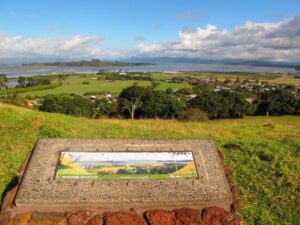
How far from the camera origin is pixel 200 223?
206 inches

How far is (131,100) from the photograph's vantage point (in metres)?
41.4

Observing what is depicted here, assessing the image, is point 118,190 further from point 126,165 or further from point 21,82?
point 21,82

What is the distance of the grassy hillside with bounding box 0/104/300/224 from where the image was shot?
6238mm

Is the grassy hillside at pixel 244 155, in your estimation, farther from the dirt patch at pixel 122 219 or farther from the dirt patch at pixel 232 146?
the dirt patch at pixel 122 219

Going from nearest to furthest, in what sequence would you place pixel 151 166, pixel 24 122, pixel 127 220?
pixel 127 220, pixel 151 166, pixel 24 122

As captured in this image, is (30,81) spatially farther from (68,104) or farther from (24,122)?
(24,122)

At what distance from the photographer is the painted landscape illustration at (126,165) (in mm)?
5891

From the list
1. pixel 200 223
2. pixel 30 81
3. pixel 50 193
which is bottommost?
pixel 30 81

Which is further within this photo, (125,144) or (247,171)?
(247,171)

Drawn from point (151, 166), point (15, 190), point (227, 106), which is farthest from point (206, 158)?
point (227, 106)

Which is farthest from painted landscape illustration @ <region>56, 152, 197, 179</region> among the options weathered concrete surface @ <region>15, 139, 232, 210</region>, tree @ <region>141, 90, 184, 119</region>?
tree @ <region>141, 90, 184, 119</region>

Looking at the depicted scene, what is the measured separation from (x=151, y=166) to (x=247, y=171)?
270 centimetres

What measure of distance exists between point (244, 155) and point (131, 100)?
33344 mm

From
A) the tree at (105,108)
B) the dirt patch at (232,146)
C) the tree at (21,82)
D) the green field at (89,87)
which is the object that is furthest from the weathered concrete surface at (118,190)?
the tree at (21,82)
